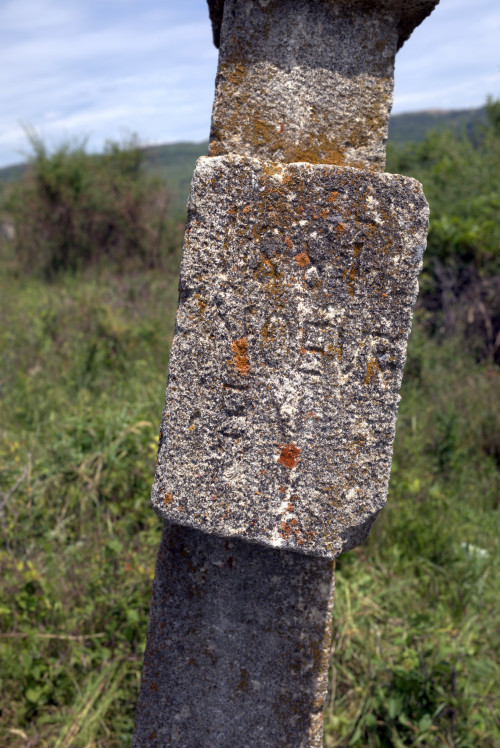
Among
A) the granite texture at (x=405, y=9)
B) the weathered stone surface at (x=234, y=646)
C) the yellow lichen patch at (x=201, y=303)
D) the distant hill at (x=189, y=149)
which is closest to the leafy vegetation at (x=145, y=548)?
the weathered stone surface at (x=234, y=646)

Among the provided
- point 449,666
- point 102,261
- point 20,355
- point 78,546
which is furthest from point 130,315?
point 449,666

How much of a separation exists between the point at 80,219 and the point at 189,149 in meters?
61.5

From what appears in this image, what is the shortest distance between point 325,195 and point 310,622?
0.95 meters

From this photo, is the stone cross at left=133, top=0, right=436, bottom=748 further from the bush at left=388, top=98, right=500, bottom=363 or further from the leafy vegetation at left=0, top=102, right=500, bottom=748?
the bush at left=388, top=98, right=500, bottom=363

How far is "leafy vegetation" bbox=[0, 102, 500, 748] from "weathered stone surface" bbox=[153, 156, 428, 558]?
58.4 inches

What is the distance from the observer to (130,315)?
243 inches

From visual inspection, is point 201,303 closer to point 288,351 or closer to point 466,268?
point 288,351

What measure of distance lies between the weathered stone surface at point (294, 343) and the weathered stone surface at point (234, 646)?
0.94 ft

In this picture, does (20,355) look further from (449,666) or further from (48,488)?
(449,666)

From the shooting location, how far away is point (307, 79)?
3.89 feet

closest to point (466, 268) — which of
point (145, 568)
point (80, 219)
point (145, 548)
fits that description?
point (145, 548)

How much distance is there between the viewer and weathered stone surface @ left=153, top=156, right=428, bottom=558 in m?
1.06

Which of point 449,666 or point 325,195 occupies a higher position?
point 325,195

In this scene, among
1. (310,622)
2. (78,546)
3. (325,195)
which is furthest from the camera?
(78,546)
